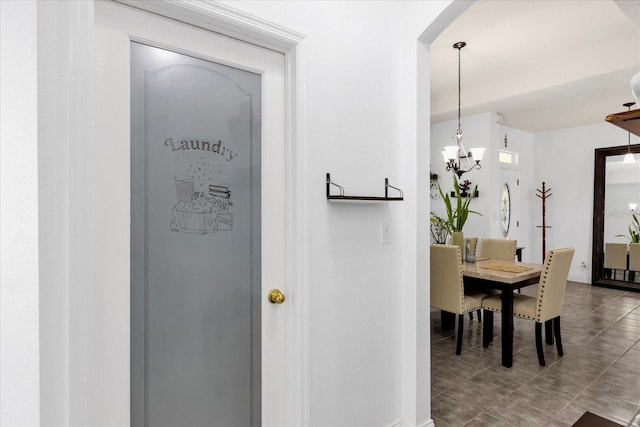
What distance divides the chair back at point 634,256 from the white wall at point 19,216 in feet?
24.0

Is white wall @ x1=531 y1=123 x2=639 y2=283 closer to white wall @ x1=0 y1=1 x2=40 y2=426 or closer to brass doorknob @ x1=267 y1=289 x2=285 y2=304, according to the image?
brass doorknob @ x1=267 y1=289 x2=285 y2=304

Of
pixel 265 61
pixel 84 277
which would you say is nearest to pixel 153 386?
pixel 84 277

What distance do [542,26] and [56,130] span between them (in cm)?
383

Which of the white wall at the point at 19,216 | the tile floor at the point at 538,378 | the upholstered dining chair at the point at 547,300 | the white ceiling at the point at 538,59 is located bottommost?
the tile floor at the point at 538,378

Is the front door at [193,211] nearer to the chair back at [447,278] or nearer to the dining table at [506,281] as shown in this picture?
the chair back at [447,278]

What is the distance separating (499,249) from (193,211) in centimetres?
377

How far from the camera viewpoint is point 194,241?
135 cm

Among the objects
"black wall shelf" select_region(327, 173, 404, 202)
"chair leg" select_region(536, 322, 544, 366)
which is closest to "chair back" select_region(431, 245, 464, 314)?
"chair leg" select_region(536, 322, 544, 366)

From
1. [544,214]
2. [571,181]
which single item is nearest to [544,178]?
[571,181]

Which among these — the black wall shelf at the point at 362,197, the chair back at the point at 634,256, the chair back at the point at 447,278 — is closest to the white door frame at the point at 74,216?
the black wall shelf at the point at 362,197

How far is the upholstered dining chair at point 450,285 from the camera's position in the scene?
10.0ft

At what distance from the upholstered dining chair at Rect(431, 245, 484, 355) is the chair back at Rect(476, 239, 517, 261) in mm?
973

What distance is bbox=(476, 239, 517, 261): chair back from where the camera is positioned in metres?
3.97

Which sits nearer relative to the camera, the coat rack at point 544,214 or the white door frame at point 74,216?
the white door frame at point 74,216
